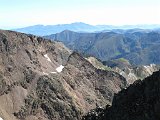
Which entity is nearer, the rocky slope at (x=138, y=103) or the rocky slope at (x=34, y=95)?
the rocky slope at (x=138, y=103)

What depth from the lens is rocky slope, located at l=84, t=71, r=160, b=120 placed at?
62.1 metres

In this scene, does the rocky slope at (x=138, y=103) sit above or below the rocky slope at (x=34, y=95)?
above

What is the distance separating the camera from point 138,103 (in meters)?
66.6

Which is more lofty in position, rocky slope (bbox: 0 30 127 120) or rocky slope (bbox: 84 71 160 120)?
rocky slope (bbox: 84 71 160 120)

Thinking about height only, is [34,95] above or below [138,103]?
below

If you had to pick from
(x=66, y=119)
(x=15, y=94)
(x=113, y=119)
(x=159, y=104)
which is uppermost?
(x=159, y=104)

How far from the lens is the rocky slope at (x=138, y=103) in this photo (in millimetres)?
62122

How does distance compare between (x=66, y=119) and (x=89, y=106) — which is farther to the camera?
(x=89, y=106)

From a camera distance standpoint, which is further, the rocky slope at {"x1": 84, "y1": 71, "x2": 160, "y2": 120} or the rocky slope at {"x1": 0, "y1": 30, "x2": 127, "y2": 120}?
the rocky slope at {"x1": 0, "y1": 30, "x2": 127, "y2": 120}

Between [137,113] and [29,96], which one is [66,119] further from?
[137,113]

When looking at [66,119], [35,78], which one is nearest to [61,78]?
[35,78]

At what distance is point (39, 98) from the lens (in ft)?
595

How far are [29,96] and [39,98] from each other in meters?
4.88

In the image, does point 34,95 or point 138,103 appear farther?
point 34,95
